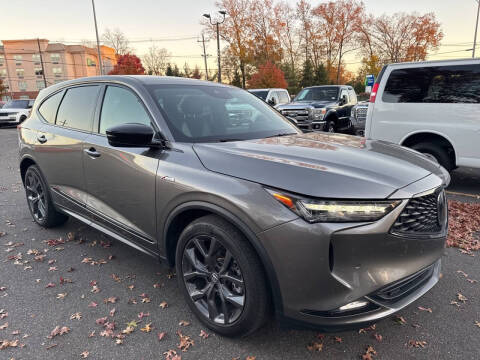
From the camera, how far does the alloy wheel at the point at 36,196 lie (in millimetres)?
4391

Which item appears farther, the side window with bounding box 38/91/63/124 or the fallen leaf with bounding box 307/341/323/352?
the side window with bounding box 38/91/63/124

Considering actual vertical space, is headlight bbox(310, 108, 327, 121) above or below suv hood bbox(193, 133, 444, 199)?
below

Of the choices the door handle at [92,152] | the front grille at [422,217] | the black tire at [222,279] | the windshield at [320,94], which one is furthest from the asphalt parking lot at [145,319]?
the windshield at [320,94]

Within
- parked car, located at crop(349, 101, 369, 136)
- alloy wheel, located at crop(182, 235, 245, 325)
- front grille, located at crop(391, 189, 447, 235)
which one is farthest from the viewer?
parked car, located at crop(349, 101, 369, 136)

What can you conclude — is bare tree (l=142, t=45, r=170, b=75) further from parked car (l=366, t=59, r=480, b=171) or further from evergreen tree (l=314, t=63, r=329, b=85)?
parked car (l=366, t=59, r=480, b=171)

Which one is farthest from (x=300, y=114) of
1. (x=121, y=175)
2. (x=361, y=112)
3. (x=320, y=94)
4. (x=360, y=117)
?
(x=121, y=175)

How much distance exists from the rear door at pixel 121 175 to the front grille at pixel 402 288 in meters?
1.66

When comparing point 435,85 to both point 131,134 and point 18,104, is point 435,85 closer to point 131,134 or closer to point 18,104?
point 131,134

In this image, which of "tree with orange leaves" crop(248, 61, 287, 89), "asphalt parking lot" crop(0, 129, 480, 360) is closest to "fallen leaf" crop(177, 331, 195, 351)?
"asphalt parking lot" crop(0, 129, 480, 360)

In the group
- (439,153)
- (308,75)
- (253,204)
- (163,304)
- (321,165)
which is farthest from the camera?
(308,75)

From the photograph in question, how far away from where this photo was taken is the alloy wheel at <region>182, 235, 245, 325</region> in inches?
89.2

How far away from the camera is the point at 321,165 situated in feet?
7.04

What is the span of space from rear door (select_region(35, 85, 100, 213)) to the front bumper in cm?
236

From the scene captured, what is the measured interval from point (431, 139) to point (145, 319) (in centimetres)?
543
